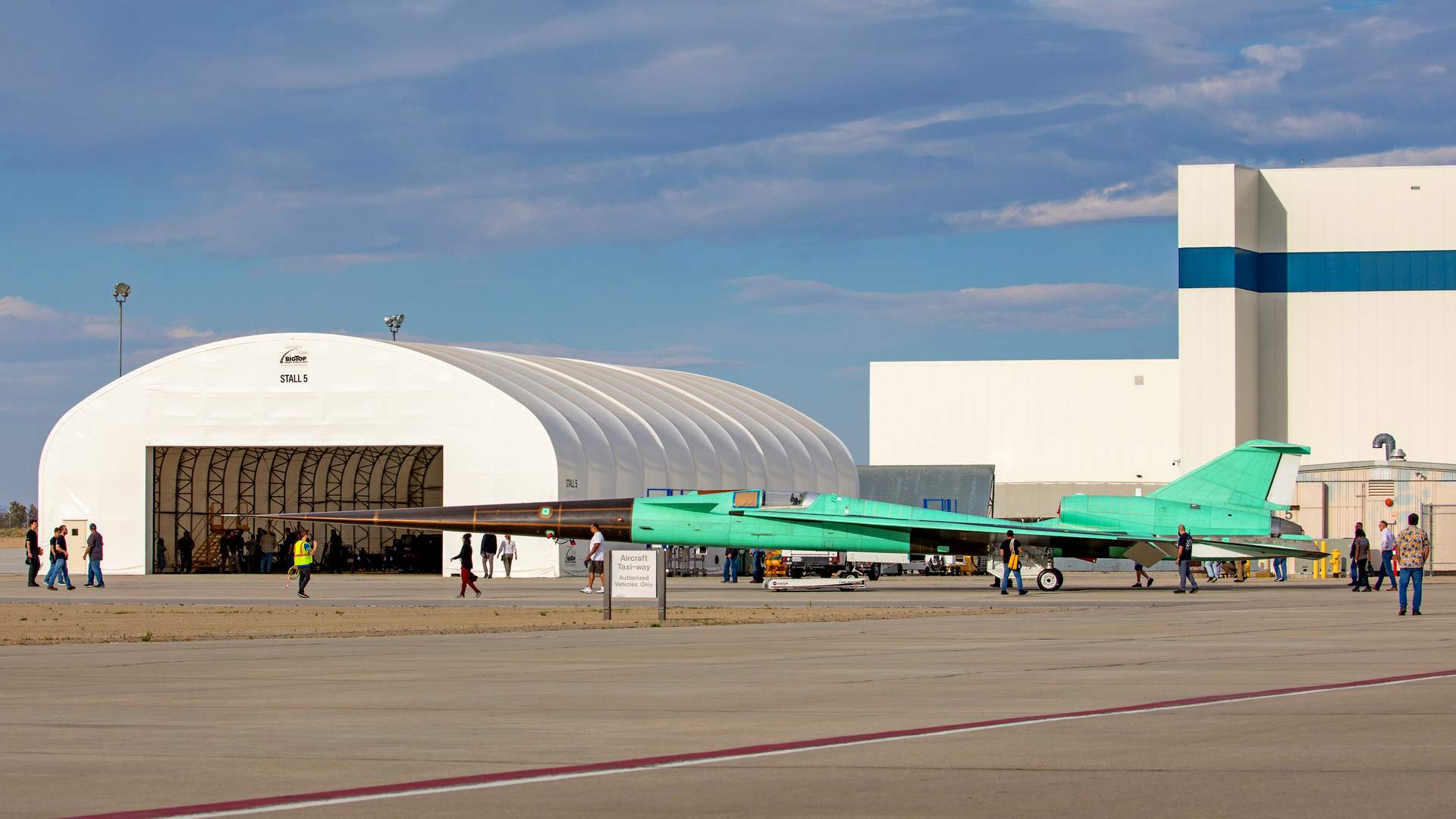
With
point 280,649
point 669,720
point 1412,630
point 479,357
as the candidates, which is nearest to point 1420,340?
point 479,357

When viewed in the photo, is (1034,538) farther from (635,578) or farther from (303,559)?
(303,559)

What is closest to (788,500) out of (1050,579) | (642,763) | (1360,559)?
(1050,579)

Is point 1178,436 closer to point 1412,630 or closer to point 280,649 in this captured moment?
point 1412,630

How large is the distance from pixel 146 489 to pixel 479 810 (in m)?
44.1

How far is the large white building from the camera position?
55281mm

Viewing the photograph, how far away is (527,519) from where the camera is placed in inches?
1494

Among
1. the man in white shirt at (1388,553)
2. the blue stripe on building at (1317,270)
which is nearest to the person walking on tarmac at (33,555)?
the man in white shirt at (1388,553)

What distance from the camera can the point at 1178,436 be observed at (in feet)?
188

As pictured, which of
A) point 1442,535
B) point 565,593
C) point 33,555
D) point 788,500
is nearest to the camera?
point 565,593

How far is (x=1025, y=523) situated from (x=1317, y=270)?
83.8ft

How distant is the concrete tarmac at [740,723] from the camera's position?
716cm

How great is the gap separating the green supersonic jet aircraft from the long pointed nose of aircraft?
37 millimetres

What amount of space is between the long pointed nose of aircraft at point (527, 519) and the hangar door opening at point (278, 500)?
10.1 meters

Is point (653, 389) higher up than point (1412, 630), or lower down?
higher up
